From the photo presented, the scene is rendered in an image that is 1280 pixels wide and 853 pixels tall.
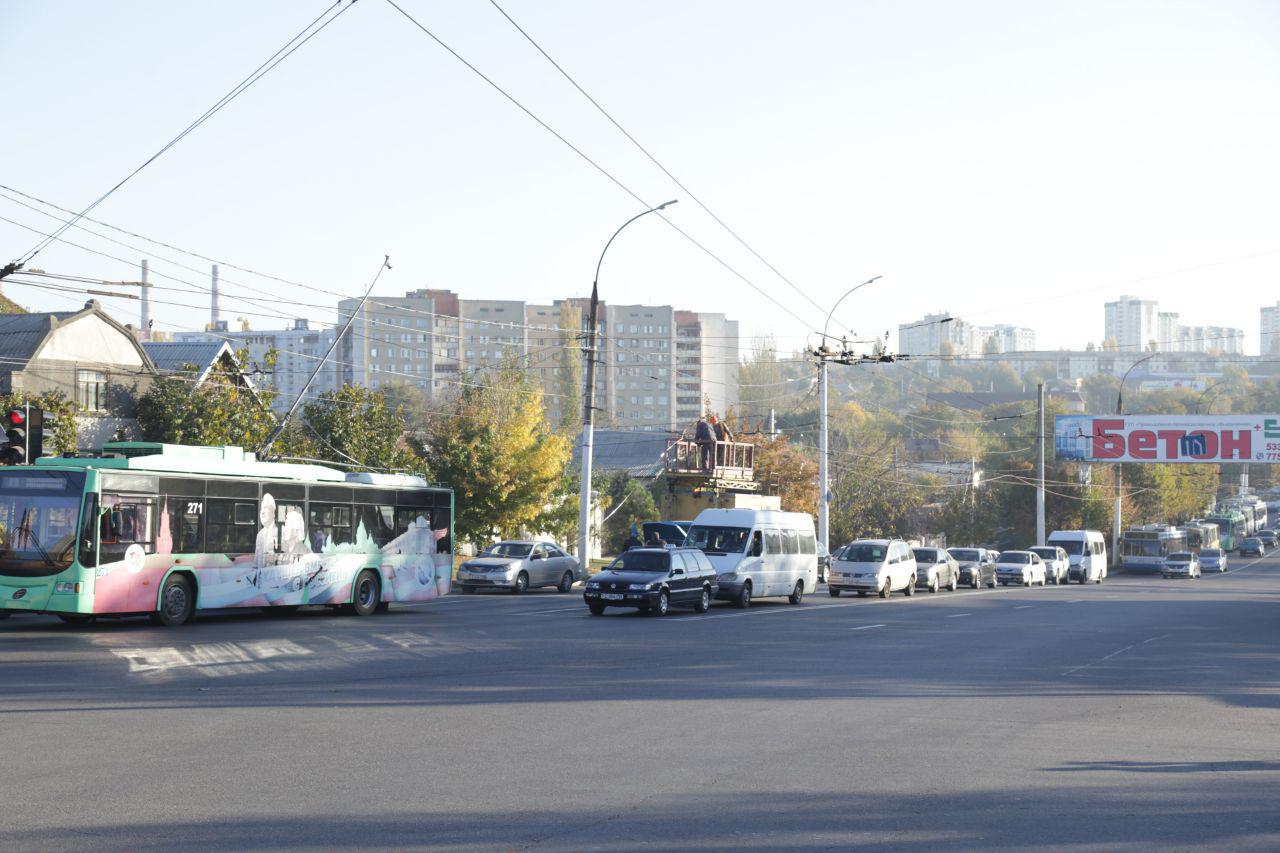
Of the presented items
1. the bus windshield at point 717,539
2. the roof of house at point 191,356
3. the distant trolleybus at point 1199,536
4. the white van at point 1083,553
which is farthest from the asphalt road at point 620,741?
the distant trolleybus at point 1199,536

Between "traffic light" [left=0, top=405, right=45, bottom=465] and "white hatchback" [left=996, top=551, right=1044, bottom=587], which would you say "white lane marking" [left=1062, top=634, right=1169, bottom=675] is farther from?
"white hatchback" [left=996, top=551, right=1044, bottom=587]

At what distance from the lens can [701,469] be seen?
186 feet

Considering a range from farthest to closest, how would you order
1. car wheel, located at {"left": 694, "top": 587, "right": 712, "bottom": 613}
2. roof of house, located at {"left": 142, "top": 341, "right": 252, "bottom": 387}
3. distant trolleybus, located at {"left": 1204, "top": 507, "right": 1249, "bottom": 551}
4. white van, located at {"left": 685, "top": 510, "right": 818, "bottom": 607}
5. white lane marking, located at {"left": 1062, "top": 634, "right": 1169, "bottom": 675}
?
distant trolleybus, located at {"left": 1204, "top": 507, "right": 1249, "bottom": 551}
roof of house, located at {"left": 142, "top": 341, "right": 252, "bottom": 387}
white van, located at {"left": 685, "top": 510, "right": 818, "bottom": 607}
car wheel, located at {"left": 694, "top": 587, "right": 712, "bottom": 613}
white lane marking, located at {"left": 1062, "top": 634, "right": 1169, "bottom": 675}

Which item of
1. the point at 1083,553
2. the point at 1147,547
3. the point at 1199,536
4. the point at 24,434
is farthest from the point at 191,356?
the point at 1199,536

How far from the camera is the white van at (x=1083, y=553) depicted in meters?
64.9

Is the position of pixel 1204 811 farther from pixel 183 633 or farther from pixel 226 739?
pixel 183 633

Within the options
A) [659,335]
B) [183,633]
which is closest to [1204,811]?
[183,633]

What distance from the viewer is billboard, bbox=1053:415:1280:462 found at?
76.3m

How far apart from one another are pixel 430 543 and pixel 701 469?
27.3m

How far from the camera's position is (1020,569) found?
2238 inches

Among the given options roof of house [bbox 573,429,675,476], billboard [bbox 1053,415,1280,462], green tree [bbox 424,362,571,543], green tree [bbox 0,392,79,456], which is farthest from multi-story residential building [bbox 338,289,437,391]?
green tree [bbox 0,392,79,456]

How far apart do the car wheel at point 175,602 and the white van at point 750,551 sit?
12.9 meters

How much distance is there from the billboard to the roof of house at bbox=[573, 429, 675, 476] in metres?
24.1

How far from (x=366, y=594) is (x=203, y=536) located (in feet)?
16.9
